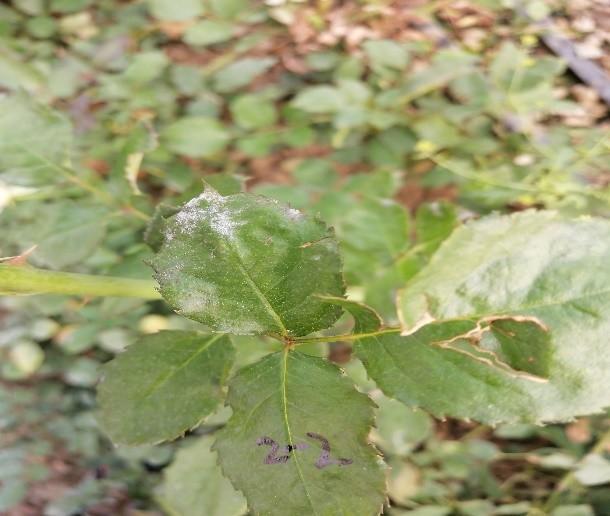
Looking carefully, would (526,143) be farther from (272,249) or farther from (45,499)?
(45,499)

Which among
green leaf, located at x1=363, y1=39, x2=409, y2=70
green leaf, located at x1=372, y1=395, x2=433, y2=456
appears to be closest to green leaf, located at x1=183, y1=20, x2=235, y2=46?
green leaf, located at x1=363, y1=39, x2=409, y2=70

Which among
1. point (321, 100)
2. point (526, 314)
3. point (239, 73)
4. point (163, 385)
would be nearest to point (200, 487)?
point (163, 385)

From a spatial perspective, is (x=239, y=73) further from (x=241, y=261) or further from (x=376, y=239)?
(x=241, y=261)

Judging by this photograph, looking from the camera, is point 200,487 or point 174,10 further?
point 174,10

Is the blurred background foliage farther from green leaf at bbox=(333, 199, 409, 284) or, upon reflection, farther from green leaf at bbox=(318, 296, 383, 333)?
green leaf at bbox=(318, 296, 383, 333)

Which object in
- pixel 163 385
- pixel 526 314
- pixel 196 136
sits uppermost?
pixel 526 314

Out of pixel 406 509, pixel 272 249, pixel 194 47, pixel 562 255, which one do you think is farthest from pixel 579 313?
pixel 194 47

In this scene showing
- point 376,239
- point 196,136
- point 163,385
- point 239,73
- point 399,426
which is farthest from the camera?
point 239,73
